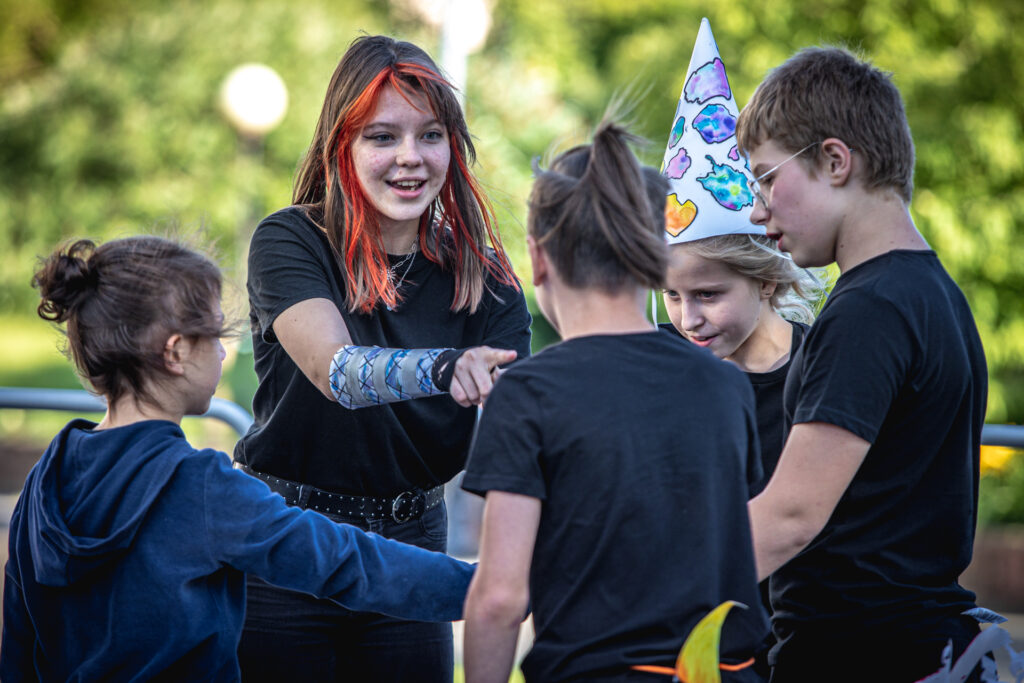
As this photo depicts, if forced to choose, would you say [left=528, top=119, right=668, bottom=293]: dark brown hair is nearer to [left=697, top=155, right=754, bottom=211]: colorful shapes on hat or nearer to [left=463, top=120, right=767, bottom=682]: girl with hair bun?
[left=463, top=120, right=767, bottom=682]: girl with hair bun

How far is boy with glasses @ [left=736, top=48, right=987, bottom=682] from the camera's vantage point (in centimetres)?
185

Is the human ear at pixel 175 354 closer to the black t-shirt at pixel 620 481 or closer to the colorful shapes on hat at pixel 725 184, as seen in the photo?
the black t-shirt at pixel 620 481

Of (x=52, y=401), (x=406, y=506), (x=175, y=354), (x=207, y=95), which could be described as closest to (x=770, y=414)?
(x=406, y=506)

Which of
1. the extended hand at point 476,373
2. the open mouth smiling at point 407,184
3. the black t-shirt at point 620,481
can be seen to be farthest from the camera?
the open mouth smiling at point 407,184

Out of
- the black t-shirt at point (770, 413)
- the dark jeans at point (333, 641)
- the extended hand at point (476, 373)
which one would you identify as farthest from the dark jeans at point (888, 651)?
the dark jeans at point (333, 641)

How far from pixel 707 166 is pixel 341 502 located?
1226mm

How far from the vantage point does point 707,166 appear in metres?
2.67

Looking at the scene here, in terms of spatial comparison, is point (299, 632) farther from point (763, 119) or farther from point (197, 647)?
point (763, 119)

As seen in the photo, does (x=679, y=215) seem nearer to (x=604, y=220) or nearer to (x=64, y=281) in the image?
(x=604, y=220)

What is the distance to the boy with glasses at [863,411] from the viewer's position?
185 centimetres

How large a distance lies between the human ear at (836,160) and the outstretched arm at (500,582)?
0.86m

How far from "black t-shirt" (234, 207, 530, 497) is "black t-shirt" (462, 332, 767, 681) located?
830 millimetres

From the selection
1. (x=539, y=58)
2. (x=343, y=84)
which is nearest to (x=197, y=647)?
(x=343, y=84)

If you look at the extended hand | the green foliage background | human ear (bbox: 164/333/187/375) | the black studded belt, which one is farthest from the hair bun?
the green foliage background
